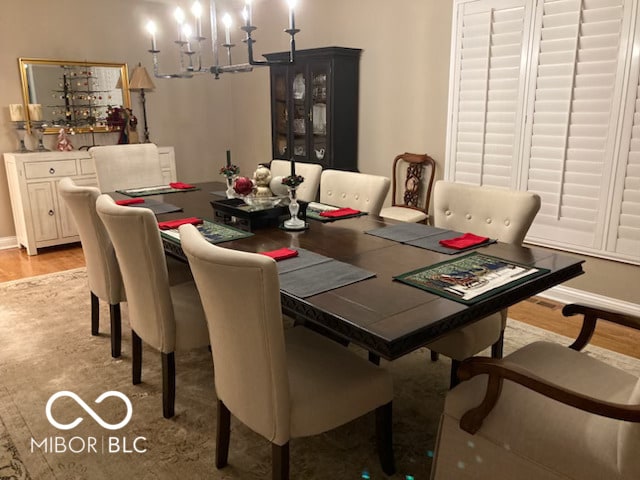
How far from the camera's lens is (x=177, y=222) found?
2.51m

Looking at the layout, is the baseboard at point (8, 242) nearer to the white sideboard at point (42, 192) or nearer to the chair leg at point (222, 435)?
the white sideboard at point (42, 192)

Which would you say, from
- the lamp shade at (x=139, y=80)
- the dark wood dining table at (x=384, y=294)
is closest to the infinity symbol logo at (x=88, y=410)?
the dark wood dining table at (x=384, y=294)

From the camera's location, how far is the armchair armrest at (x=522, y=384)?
1.22m

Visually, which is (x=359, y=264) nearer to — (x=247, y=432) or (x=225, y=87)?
(x=247, y=432)

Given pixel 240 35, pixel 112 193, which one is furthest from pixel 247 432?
pixel 240 35

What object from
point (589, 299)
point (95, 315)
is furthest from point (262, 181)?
point (589, 299)

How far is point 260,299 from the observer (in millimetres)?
1375

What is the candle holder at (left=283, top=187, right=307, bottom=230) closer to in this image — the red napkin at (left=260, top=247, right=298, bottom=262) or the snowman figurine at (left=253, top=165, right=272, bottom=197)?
the snowman figurine at (left=253, top=165, right=272, bottom=197)

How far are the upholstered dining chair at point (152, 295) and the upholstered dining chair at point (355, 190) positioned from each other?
117 cm

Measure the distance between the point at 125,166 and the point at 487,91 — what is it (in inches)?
107

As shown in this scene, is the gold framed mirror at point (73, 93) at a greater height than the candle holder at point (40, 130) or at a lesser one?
greater

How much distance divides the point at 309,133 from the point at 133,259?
2891 mm

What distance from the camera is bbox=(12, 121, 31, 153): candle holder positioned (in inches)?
186

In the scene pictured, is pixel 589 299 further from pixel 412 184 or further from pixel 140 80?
pixel 140 80
